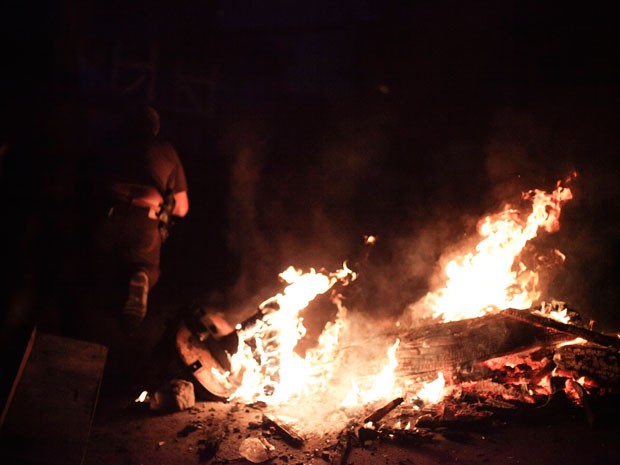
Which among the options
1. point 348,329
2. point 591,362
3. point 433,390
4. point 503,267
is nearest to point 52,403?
point 433,390

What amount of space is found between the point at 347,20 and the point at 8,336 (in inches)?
297

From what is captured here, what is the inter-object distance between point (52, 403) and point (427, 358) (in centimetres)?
377

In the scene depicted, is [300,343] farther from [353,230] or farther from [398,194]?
[398,194]

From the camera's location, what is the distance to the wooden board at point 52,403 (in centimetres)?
325

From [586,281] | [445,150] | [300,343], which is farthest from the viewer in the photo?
[445,150]

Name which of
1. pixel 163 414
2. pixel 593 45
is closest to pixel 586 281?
pixel 593 45

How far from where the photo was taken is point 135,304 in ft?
16.9

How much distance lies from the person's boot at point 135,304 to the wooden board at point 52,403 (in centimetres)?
97

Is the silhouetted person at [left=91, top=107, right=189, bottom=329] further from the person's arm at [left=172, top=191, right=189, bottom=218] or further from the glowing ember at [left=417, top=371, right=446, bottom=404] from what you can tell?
the glowing ember at [left=417, top=371, right=446, bottom=404]

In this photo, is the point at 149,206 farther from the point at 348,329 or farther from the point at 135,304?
the point at 348,329

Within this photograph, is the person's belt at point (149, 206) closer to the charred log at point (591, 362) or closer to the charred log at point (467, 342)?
the charred log at point (467, 342)

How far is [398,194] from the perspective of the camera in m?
7.77

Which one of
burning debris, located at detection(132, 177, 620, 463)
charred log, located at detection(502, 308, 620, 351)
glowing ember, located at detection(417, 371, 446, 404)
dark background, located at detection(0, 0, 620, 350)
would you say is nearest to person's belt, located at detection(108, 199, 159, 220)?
dark background, located at detection(0, 0, 620, 350)

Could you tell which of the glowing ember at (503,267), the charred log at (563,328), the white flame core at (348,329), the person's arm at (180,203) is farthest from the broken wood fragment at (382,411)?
the person's arm at (180,203)
